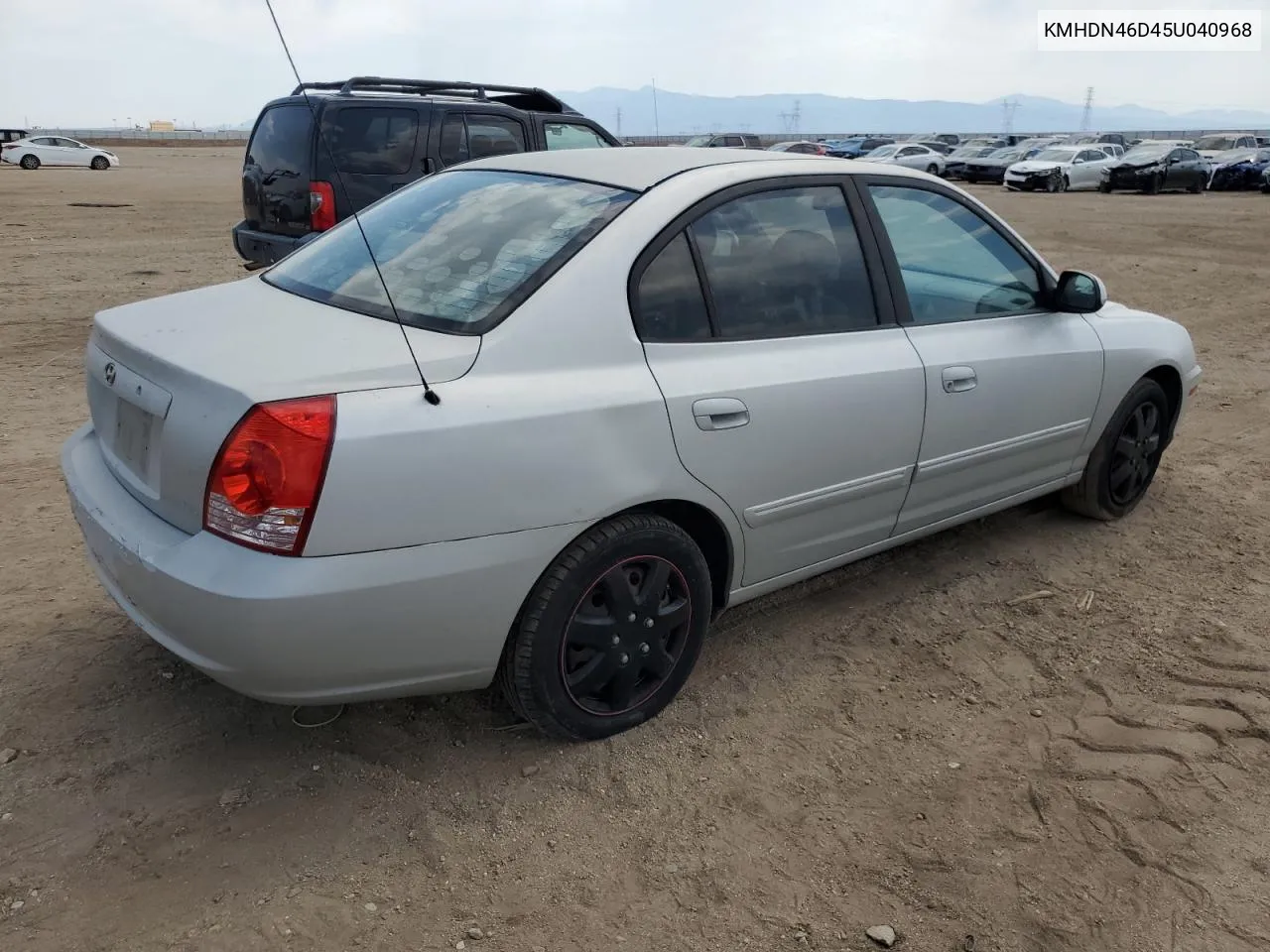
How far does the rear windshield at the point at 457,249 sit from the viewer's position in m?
2.78

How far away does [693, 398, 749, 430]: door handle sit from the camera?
2.88 m

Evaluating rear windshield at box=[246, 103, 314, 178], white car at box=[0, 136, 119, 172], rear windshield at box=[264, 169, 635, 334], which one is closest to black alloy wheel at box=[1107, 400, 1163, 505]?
rear windshield at box=[264, 169, 635, 334]

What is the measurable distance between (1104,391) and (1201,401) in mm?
3105

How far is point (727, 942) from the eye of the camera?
2.30 m

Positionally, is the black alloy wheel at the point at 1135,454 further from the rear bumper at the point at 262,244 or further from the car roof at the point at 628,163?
the rear bumper at the point at 262,244

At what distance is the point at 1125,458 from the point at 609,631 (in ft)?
9.91

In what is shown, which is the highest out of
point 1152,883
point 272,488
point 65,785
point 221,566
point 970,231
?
point 970,231

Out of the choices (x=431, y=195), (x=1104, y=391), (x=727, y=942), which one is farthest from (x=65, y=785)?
(x=1104, y=391)

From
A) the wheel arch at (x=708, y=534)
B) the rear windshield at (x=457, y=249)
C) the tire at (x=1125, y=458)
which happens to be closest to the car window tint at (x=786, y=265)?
the rear windshield at (x=457, y=249)

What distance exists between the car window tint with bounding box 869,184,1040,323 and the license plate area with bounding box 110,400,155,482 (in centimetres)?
247

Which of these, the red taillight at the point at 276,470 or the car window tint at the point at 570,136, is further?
the car window tint at the point at 570,136

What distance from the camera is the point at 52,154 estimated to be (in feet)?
115

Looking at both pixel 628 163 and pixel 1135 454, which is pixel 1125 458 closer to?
pixel 1135 454

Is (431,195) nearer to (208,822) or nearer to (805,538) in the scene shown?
(805,538)
